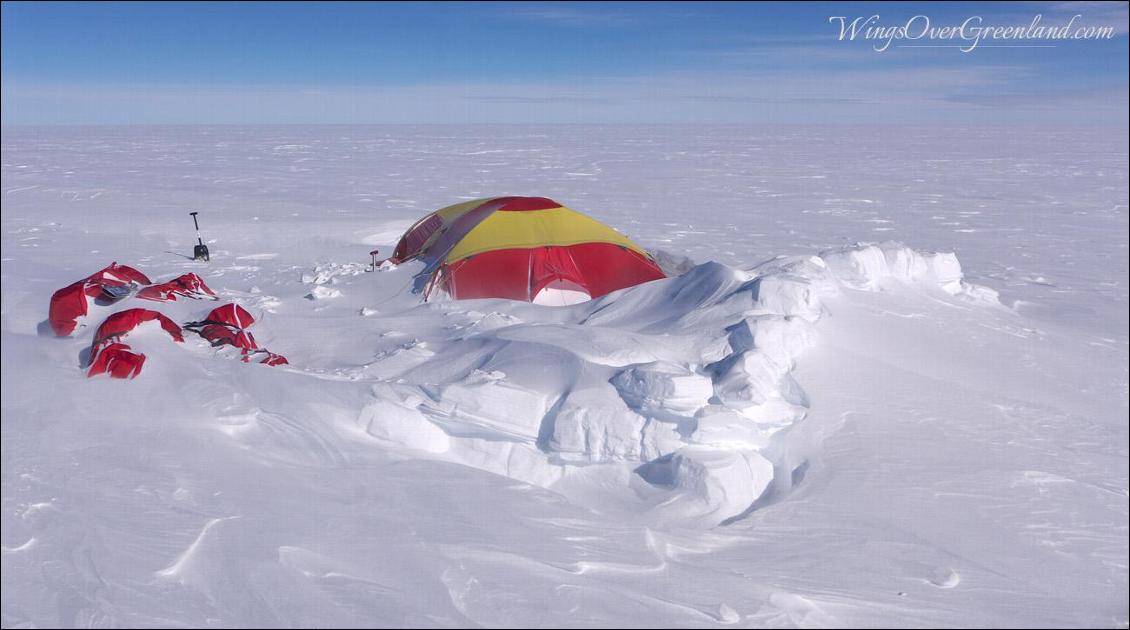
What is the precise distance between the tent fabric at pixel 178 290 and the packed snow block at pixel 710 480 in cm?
544

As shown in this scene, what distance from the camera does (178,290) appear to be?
7.45 meters

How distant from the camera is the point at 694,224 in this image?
14.6 metres

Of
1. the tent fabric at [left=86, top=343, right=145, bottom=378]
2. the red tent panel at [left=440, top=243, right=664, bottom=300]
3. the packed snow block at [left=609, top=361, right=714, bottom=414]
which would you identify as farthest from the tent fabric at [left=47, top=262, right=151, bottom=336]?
the packed snow block at [left=609, top=361, right=714, bottom=414]

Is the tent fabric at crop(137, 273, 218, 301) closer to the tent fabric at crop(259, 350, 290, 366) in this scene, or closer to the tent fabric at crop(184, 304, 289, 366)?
the tent fabric at crop(184, 304, 289, 366)

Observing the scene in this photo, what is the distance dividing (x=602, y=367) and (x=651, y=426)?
578mm

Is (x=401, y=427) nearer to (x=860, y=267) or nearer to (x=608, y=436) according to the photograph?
(x=608, y=436)

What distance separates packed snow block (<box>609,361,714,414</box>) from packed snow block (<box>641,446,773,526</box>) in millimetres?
264

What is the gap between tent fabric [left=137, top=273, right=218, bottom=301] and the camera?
7148 millimetres

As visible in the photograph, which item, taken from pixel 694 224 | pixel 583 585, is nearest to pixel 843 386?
pixel 583 585

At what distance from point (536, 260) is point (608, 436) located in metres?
3.75

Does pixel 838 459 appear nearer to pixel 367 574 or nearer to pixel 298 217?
pixel 367 574

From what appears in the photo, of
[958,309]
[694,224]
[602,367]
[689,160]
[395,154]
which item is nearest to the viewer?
[602,367]

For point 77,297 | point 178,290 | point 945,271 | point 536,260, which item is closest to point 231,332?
point 77,297

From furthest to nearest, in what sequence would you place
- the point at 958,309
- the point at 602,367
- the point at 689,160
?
the point at 689,160, the point at 958,309, the point at 602,367
